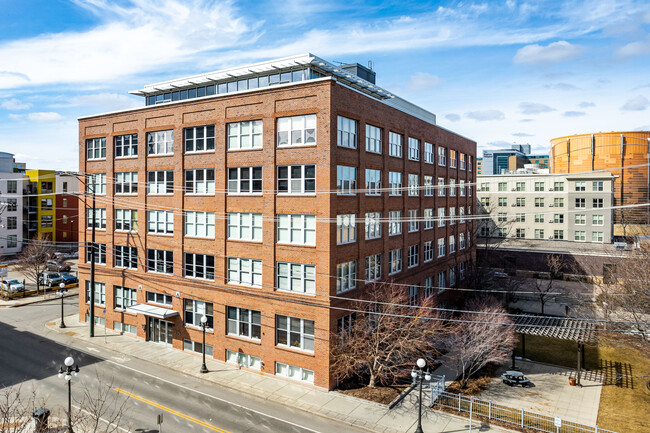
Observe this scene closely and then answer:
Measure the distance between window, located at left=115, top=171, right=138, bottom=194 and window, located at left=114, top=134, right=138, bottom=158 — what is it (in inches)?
61.4

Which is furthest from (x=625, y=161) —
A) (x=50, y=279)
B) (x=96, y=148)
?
(x=50, y=279)

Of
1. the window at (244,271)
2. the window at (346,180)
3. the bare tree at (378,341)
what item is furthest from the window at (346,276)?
the window at (244,271)

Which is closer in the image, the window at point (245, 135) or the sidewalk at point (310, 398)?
the sidewalk at point (310, 398)

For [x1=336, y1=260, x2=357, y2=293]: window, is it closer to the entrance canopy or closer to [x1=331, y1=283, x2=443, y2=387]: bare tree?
[x1=331, y1=283, x2=443, y2=387]: bare tree

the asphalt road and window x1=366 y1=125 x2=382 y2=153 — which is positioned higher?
window x1=366 y1=125 x2=382 y2=153

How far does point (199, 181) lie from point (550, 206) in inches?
2388

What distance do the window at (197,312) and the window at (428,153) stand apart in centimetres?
2249

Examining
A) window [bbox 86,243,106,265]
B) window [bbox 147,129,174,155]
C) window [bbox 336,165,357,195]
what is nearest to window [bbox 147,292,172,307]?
window [bbox 86,243,106,265]

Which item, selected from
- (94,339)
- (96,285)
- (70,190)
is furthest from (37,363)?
(70,190)

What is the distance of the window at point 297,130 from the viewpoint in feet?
85.9

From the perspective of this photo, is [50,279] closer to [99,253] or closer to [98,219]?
[99,253]

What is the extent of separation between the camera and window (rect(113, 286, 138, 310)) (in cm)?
3572

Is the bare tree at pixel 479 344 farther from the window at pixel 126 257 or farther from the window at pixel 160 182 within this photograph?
the window at pixel 126 257

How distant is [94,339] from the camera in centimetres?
3469
